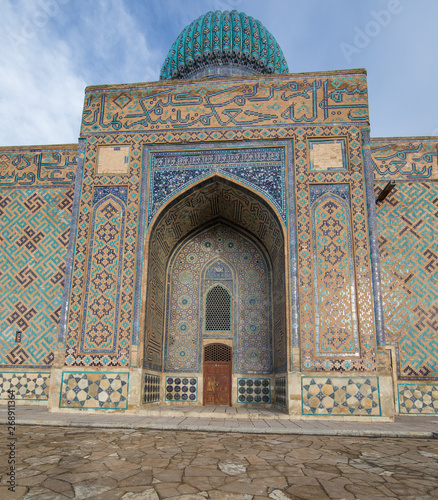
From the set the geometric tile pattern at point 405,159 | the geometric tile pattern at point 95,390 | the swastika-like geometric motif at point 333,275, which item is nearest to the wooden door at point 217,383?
the geometric tile pattern at point 95,390

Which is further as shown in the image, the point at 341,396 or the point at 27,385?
the point at 27,385

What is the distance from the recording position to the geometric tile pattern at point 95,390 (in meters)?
5.70

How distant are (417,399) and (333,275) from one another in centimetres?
231

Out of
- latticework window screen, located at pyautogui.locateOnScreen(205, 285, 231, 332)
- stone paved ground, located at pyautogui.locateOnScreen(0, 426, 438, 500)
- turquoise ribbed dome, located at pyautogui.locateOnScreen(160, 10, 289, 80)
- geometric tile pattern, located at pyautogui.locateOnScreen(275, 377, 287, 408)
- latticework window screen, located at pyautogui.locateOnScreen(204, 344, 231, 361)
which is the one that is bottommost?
stone paved ground, located at pyautogui.locateOnScreen(0, 426, 438, 500)

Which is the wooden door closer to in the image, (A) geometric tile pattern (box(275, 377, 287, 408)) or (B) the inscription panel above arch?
(A) geometric tile pattern (box(275, 377, 287, 408))

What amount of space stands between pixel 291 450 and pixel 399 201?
5.16 m

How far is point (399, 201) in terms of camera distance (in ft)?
23.5

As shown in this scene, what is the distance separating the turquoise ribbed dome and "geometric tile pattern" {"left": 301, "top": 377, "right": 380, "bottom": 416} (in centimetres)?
693

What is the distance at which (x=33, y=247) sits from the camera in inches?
291

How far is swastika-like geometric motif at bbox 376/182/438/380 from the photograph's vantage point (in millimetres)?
6504

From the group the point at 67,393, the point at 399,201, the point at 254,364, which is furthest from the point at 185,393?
the point at 399,201

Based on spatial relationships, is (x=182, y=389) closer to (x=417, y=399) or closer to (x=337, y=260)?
(x=337, y=260)

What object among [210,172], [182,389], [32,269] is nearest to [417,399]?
[182,389]

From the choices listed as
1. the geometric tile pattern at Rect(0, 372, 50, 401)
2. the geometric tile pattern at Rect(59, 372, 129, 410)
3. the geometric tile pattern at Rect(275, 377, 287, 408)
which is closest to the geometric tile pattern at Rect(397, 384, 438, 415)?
the geometric tile pattern at Rect(275, 377, 287, 408)
